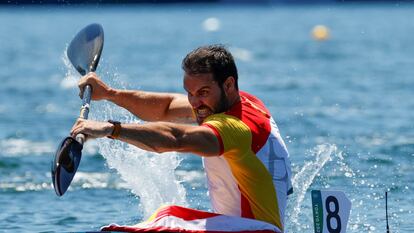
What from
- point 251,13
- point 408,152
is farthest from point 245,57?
point 251,13

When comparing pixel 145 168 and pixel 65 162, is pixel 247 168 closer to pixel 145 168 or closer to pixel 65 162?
pixel 65 162

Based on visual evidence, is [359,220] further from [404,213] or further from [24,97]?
[24,97]

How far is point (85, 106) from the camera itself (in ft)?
19.2

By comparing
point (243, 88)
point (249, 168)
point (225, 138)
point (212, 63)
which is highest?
point (212, 63)

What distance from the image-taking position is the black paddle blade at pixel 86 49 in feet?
22.6

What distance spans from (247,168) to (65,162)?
0.92m

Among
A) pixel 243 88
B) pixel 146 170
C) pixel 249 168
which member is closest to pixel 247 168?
pixel 249 168

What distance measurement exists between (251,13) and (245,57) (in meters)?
32.3

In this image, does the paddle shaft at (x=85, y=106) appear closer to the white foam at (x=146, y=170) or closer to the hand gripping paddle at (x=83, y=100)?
the hand gripping paddle at (x=83, y=100)

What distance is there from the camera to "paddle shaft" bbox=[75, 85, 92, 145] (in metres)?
5.20

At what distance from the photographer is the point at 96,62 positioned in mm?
6867

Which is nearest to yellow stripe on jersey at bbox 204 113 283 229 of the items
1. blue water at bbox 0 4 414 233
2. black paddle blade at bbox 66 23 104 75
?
black paddle blade at bbox 66 23 104 75

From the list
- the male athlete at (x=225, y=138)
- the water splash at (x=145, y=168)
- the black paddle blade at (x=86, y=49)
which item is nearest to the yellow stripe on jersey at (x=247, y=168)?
the male athlete at (x=225, y=138)

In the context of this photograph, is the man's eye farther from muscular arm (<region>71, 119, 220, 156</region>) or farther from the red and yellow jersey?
muscular arm (<region>71, 119, 220, 156</region>)
